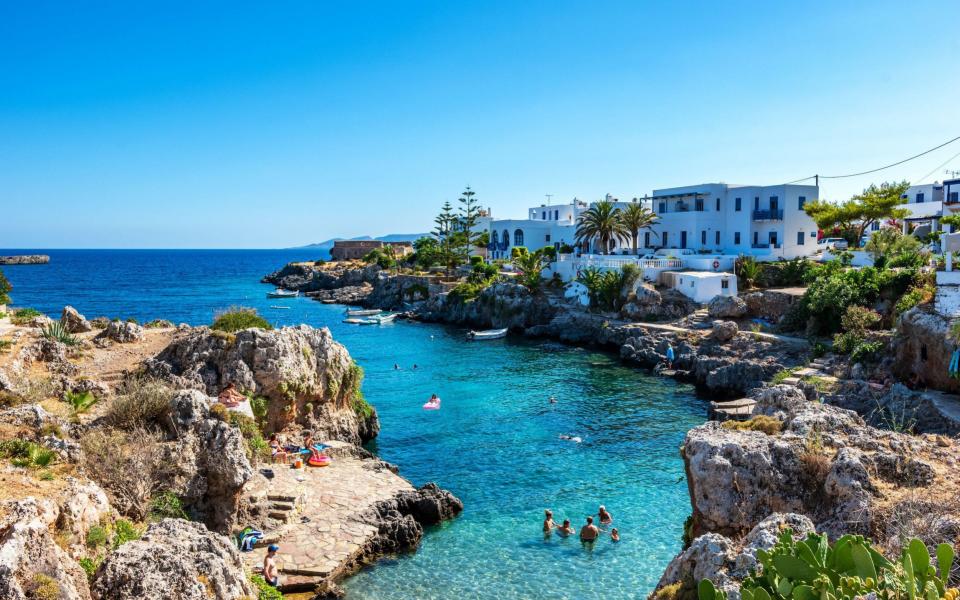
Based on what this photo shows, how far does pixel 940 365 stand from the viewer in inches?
1033

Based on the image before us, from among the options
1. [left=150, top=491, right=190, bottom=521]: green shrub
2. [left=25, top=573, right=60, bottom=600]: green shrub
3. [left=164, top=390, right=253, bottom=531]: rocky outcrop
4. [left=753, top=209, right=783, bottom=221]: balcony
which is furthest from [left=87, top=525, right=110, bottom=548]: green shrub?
[left=753, top=209, right=783, bottom=221]: balcony

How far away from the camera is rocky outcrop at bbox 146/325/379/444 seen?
22.6 m

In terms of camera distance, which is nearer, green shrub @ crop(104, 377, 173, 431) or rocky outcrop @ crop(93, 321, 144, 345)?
green shrub @ crop(104, 377, 173, 431)

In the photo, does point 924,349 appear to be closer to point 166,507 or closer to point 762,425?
point 762,425

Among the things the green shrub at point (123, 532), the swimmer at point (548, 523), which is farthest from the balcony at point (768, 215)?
the green shrub at point (123, 532)

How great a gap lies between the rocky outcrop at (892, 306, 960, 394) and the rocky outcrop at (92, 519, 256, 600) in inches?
1074

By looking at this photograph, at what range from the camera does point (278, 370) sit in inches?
912

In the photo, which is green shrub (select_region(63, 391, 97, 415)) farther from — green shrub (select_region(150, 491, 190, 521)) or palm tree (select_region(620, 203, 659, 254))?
palm tree (select_region(620, 203, 659, 254))

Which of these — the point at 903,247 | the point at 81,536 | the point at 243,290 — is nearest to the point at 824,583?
the point at 81,536

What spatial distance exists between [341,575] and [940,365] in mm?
25189

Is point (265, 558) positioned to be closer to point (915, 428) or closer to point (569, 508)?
point (569, 508)

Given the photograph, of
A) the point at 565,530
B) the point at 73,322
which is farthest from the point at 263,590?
the point at 73,322

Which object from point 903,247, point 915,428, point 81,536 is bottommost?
point 915,428

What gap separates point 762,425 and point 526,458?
14519mm
